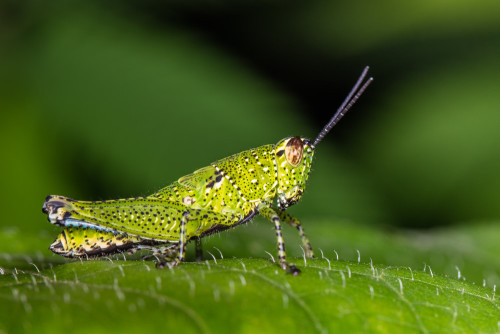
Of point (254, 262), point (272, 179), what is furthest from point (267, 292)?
point (272, 179)

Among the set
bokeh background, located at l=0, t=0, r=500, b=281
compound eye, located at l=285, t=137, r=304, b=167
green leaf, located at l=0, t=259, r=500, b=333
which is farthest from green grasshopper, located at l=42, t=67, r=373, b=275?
bokeh background, located at l=0, t=0, r=500, b=281

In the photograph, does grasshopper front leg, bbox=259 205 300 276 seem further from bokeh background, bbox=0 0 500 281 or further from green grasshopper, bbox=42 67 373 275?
bokeh background, bbox=0 0 500 281

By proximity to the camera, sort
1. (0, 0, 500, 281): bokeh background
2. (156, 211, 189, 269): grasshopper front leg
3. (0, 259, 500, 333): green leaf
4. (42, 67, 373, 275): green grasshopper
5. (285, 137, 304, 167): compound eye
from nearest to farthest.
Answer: (0, 259, 500, 333): green leaf < (156, 211, 189, 269): grasshopper front leg < (42, 67, 373, 275): green grasshopper < (285, 137, 304, 167): compound eye < (0, 0, 500, 281): bokeh background

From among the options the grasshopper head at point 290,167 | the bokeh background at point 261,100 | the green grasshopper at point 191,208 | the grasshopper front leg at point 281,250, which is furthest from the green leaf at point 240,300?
the bokeh background at point 261,100

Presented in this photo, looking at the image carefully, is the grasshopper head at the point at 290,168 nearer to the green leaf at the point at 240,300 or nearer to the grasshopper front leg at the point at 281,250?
the grasshopper front leg at the point at 281,250

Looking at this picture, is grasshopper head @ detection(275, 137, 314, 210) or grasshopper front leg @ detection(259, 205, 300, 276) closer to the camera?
grasshopper front leg @ detection(259, 205, 300, 276)

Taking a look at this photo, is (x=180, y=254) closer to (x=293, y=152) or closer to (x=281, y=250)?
(x=281, y=250)
